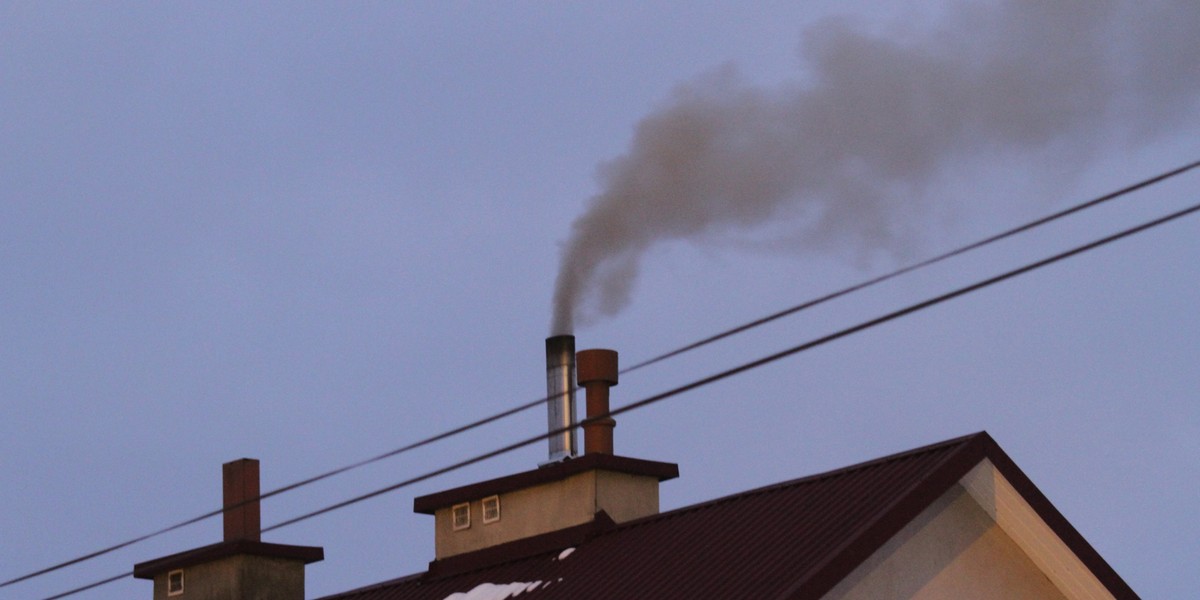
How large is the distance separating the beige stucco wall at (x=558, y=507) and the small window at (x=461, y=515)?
52 millimetres

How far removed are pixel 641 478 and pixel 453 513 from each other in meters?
2.37

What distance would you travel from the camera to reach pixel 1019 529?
18562 millimetres

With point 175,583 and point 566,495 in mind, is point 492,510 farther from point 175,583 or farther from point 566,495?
point 175,583

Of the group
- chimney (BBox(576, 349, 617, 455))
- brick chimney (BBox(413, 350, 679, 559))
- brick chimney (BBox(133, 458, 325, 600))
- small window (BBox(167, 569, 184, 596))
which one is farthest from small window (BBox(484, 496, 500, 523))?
small window (BBox(167, 569, 184, 596))

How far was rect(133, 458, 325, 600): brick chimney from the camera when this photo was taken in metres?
25.1

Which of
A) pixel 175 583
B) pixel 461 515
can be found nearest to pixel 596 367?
pixel 461 515

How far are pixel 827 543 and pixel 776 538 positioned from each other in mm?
759

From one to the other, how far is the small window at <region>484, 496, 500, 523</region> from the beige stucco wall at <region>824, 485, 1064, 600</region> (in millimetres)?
6271

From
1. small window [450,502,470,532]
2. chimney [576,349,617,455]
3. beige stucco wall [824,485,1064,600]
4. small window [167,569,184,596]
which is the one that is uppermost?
small window [167,569,184,596]

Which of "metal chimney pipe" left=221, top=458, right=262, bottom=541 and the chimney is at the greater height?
"metal chimney pipe" left=221, top=458, right=262, bottom=541

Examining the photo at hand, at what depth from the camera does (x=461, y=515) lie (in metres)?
23.4

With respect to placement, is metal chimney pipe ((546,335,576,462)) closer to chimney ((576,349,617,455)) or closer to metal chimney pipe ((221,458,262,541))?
chimney ((576,349,617,455))

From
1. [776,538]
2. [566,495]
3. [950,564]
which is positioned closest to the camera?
[776,538]

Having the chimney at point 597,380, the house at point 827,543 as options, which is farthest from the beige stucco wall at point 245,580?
the chimney at point 597,380
